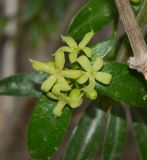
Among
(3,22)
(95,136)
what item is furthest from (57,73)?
(3,22)

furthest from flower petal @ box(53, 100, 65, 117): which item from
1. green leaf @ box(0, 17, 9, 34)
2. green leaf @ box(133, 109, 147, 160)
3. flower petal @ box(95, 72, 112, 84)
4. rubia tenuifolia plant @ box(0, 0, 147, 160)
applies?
green leaf @ box(0, 17, 9, 34)

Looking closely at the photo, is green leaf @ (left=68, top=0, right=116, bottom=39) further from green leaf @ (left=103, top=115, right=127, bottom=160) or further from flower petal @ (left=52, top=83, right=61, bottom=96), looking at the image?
green leaf @ (left=103, top=115, right=127, bottom=160)

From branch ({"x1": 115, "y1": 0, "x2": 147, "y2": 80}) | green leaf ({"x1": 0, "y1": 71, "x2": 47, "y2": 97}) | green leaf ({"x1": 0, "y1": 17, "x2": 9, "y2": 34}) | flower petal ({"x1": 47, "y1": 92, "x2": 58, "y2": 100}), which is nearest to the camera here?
branch ({"x1": 115, "y1": 0, "x2": 147, "y2": 80})

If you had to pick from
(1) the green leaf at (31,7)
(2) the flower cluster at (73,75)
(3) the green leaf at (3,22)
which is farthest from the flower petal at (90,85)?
(3) the green leaf at (3,22)

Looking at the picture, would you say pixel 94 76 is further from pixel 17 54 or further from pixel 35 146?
pixel 17 54

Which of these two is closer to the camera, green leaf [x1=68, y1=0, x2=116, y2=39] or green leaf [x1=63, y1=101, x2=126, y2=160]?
green leaf [x1=68, y1=0, x2=116, y2=39]

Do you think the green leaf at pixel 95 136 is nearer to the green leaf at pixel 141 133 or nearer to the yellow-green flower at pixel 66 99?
the green leaf at pixel 141 133
